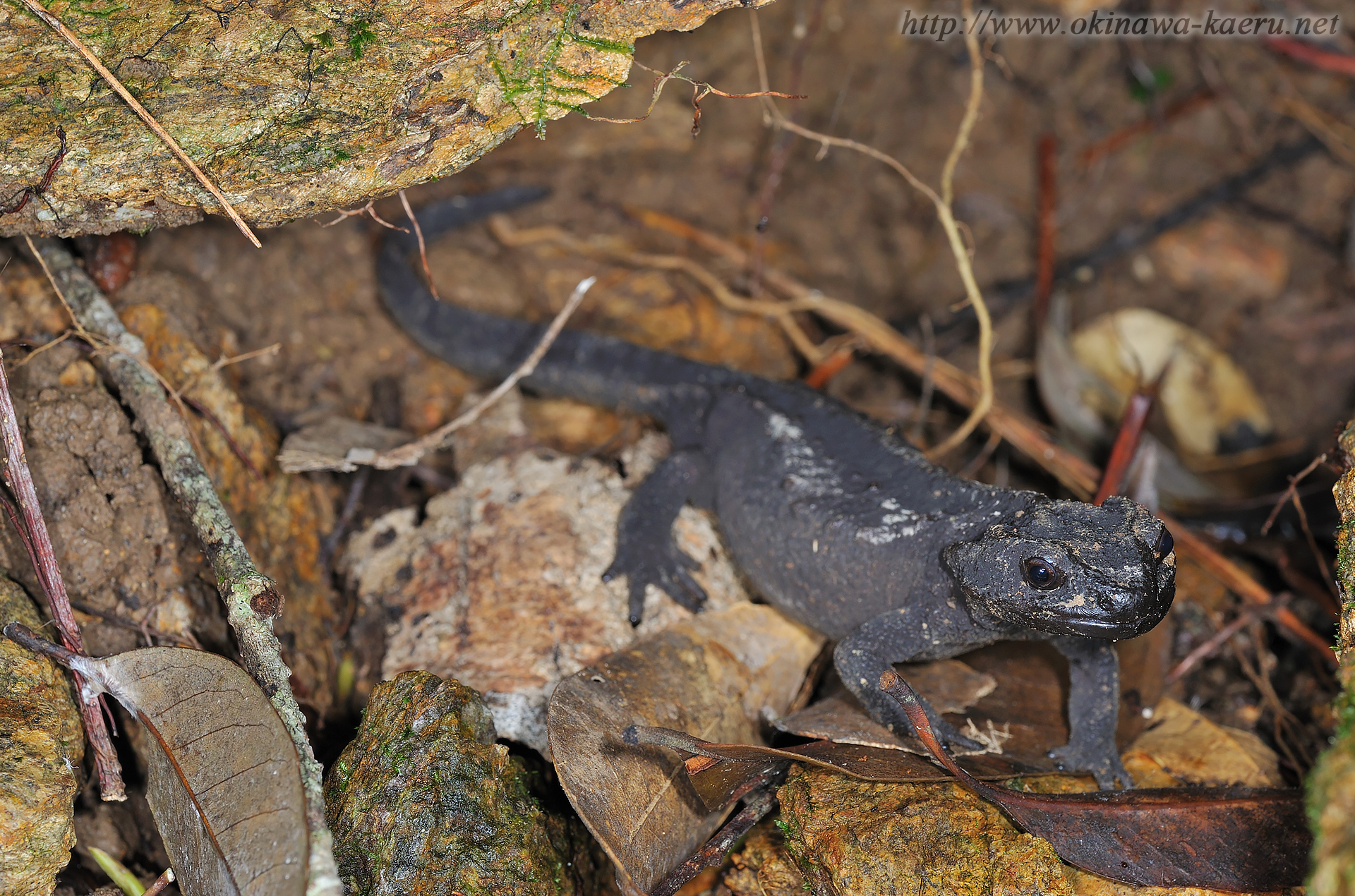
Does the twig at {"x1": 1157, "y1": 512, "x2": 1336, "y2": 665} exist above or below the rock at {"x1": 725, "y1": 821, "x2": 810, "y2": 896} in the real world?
above

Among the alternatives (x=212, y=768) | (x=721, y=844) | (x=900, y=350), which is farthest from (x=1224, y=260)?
(x=212, y=768)

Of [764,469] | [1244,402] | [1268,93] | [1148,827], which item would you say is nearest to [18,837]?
[764,469]

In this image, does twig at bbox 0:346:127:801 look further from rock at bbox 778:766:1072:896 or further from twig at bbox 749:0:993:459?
twig at bbox 749:0:993:459

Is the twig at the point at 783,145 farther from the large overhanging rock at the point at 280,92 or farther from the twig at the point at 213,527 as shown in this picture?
the twig at the point at 213,527

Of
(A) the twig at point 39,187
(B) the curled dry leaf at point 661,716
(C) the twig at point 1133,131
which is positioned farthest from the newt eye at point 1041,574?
(C) the twig at point 1133,131

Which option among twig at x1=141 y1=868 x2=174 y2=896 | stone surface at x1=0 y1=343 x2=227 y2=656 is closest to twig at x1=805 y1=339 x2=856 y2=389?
stone surface at x1=0 y1=343 x2=227 y2=656

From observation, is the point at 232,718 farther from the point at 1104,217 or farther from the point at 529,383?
the point at 1104,217
